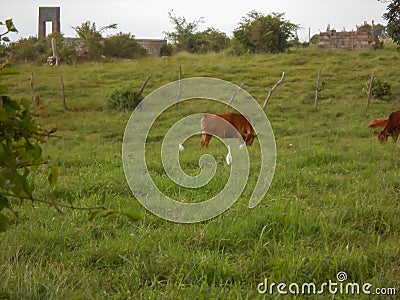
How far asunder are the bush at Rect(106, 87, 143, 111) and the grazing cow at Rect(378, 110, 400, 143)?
6862mm

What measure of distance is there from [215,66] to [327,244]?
50.6ft

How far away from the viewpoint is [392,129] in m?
7.47

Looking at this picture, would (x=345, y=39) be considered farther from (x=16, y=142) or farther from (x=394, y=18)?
(x=16, y=142)

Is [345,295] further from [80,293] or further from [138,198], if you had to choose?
[138,198]

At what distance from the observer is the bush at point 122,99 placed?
1277 cm

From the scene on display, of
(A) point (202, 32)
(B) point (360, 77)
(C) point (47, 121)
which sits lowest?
(C) point (47, 121)

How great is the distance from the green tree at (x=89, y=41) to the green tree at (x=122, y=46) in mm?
475

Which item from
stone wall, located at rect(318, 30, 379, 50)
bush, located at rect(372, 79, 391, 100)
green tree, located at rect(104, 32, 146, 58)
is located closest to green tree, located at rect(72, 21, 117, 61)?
green tree, located at rect(104, 32, 146, 58)

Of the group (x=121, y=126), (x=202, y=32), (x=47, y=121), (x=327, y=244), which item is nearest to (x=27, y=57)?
(x=202, y=32)

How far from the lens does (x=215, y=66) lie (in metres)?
18.1

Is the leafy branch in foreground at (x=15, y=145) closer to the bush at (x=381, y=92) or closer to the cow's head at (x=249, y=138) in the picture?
the cow's head at (x=249, y=138)

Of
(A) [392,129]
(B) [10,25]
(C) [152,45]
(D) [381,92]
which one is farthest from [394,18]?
(C) [152,45]

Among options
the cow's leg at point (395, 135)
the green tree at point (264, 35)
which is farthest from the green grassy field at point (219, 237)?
the green tree at point (264, 35)

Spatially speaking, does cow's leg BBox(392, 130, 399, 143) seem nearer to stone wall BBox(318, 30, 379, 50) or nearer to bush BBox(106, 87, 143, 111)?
bush BBox(106, 87, 143, 111)
